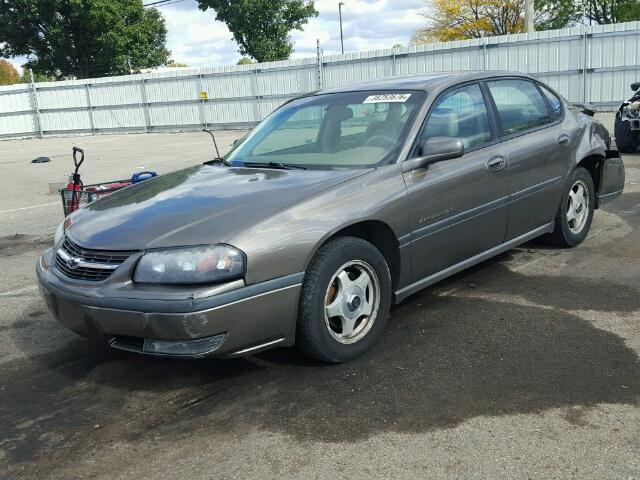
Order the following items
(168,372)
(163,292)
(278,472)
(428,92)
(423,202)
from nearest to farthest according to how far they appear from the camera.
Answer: (278,472), (163,292), (168,372), (423,202), (428,92)

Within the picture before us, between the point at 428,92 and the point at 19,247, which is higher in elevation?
the point at 428,92

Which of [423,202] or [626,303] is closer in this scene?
[423,202]

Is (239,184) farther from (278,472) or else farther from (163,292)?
(278,472)

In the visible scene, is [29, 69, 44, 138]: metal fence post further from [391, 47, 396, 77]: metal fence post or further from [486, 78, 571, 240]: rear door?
[486, 78, 571, 240]: rear door

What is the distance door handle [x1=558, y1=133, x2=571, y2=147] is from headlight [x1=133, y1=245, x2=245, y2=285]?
325 cm

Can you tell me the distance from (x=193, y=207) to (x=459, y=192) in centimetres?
172

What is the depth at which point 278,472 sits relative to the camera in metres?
2.71

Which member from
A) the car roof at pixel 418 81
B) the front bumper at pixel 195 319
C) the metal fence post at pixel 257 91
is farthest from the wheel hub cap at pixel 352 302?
the metal fence post at pixel 257 91

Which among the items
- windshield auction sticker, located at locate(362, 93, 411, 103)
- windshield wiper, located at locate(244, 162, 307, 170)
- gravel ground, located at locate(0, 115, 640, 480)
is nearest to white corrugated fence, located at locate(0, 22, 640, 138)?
gravel ground, located at locate(0, 115, 640, 480)

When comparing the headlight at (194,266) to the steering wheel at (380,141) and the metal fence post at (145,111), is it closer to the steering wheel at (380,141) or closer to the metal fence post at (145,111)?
the steering wheel at (380,141)

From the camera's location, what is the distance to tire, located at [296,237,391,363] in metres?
3.44

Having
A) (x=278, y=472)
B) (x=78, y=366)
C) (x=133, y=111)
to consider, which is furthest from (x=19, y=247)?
(x=133, y=111)

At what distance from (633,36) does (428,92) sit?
16.3 m

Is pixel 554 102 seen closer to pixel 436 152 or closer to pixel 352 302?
pixel 436 152
